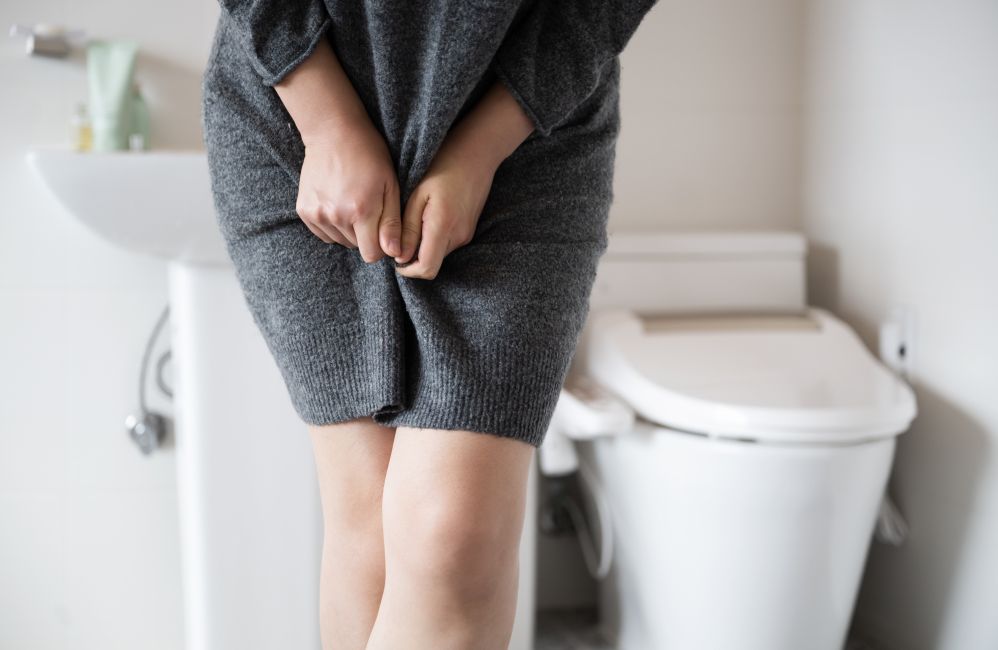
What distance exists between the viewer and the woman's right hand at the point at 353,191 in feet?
1.85

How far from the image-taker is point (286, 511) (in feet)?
3.75

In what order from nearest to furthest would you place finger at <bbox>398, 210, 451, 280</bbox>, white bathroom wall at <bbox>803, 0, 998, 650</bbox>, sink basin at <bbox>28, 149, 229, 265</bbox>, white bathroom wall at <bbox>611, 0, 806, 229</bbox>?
finger at <bbox>398, 210, 451, 280</bbox>
sink basin at <bbox>28, 149, 229, 265</bbox>
white bathroom wall at <bbox>803, 0, 998, 650</bbox>
white bathroom wall at <bbox>611, 0, 806, 229</bbox>

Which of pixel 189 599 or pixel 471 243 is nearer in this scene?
pixel 471 243

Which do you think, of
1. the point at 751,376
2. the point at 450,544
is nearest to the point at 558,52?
the point at 450,544

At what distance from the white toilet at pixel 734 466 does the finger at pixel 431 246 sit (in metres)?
0.62

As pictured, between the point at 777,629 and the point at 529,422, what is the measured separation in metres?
0.73

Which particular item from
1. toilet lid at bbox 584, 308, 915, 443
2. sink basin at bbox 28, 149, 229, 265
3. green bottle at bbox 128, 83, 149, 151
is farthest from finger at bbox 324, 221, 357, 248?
green bottle at bbox 128, 83, 149, 151

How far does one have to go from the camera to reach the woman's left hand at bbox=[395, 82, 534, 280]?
56cm

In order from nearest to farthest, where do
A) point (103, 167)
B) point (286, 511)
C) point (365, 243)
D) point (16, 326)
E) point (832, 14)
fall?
point (365, 243)
point (103, 167)
point (286, 511)
point (16, 326)
point (832, 14)

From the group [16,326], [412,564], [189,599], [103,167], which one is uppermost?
[103,167]

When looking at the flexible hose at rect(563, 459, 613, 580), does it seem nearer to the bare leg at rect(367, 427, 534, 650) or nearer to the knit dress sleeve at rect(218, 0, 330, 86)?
the bare leg at rect(367, 427, 534, 650)

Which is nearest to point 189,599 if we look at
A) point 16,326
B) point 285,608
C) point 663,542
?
point 285,608

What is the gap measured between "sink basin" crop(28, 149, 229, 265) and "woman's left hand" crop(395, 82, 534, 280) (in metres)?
0.51

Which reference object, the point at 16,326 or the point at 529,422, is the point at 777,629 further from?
the point at 16,326
